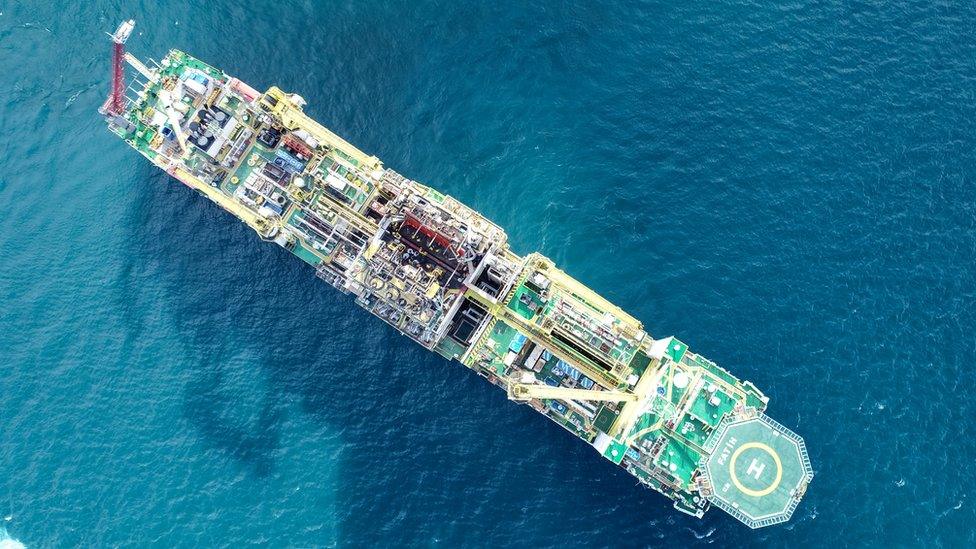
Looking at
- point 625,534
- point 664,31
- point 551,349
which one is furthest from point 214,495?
point 664,31

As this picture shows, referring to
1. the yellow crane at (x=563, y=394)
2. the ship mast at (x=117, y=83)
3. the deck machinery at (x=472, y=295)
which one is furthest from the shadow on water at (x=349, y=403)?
the ship mast at (x=117, y=83)

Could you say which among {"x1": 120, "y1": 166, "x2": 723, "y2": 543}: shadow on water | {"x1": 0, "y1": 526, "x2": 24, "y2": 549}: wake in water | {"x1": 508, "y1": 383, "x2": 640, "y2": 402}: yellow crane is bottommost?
{"x1": 0, "y1": 526, "x2": 24, "y2": 549}: wake in water

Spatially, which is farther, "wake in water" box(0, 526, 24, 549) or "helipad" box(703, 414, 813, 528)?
"wake in water" box(0, 526, 24, 549)

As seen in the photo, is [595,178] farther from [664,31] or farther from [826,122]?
[826,122]

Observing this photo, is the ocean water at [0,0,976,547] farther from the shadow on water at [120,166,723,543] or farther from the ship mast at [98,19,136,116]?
the ship mast at [98,19,136,116]

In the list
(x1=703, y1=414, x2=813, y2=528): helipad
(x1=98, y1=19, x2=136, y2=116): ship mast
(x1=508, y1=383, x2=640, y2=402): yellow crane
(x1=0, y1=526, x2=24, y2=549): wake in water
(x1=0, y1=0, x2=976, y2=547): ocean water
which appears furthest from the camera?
(x1=0, y1=526, x2=24, y2=549): wake in water

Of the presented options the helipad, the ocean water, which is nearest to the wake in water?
the ocean water
